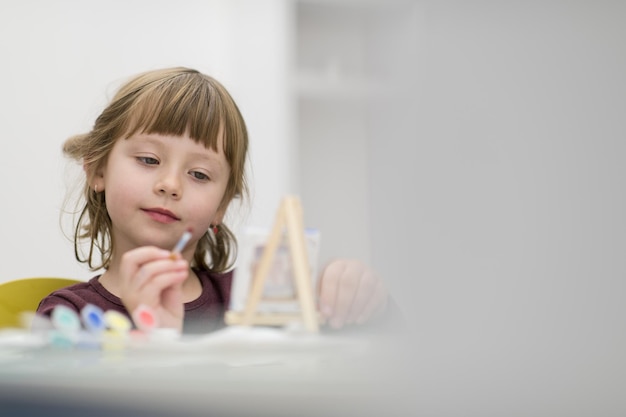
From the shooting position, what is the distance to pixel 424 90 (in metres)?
1.50

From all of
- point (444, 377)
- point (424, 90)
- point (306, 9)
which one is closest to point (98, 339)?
point (444, 377)

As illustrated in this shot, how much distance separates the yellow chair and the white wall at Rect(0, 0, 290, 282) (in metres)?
0.48

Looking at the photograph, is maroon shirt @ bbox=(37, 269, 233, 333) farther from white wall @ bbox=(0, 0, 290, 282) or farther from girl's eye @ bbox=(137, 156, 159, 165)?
white wall @ bbox=(0, 0, 290, 282)

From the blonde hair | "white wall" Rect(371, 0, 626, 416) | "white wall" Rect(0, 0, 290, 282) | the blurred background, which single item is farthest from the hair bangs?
"white wall" Rect(0, 0, 290, 282)

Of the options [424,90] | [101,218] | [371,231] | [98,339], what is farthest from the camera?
[371,231]

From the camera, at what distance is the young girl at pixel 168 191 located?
2.37ft

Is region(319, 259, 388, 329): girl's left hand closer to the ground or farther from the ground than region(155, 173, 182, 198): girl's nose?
closer to the ground

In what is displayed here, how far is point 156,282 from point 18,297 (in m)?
0.62

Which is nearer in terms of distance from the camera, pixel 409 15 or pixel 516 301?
pixel 516 301

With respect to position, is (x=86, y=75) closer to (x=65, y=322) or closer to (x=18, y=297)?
(x=18, y=297)

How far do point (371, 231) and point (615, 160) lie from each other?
0.88 meters

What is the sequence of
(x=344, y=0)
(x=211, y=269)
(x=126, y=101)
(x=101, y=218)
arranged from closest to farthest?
(x=126, y=101) < (x=101, y=218) < (x=211, y=269) < (x=344, y=0)

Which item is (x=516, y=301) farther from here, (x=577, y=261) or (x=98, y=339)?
(x=98, y=339)

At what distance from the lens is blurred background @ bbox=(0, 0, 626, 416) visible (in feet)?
2.02
